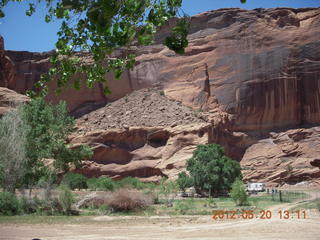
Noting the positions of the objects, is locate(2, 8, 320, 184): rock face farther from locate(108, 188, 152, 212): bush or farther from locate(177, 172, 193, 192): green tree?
locate(108, 188, 152, 212): bush

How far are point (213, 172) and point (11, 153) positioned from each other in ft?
60.5

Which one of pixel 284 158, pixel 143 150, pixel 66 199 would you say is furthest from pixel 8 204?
pixel 284 158

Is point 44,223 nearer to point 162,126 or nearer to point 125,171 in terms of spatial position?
point 125,171

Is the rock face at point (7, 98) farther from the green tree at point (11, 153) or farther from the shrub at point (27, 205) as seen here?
the shrub at point (27, 205)

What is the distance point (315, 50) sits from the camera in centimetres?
4916

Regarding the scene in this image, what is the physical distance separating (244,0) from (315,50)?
165 ft

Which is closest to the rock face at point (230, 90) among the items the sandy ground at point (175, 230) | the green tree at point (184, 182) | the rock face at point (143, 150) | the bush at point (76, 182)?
the rock face at point (143, 150)

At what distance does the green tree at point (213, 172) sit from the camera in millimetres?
32156

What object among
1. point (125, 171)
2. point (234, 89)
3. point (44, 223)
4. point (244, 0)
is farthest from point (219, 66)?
point (244, 0)

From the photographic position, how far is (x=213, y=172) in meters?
32.2

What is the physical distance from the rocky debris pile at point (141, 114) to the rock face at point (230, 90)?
32cm

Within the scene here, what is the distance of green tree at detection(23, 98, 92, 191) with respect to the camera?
2365cm

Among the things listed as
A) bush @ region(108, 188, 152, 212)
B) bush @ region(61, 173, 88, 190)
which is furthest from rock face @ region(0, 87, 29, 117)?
bush @ region(108, 188, 152, 212)

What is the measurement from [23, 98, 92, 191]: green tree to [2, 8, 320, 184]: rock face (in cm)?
1721
